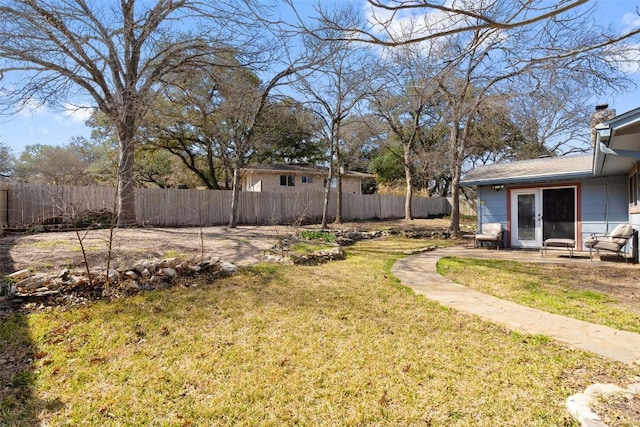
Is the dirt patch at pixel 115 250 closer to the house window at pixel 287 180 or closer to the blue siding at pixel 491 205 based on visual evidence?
the blue siding at pixel 491 205

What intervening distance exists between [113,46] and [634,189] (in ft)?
47.8

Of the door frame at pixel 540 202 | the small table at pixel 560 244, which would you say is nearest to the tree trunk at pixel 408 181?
the door frame at pixel 540 202

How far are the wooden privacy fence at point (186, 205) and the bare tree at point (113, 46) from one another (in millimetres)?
1678

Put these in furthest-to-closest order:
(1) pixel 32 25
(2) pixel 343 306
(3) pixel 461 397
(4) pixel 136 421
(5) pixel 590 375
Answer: (1) pixel 32 25 < (2) pixel 343 306 < (5) pixel 590 375 < (3) pixel 461 397 < (4) pixel 136 421

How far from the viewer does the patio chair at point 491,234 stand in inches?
389

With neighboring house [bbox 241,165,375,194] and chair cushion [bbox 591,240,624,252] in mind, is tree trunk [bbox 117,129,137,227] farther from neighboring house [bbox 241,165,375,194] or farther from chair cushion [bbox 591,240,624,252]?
chair cushion [bbox 591,240,624,252]

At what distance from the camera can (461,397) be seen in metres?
2.26

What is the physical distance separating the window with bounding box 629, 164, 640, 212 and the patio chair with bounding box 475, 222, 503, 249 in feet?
9.93

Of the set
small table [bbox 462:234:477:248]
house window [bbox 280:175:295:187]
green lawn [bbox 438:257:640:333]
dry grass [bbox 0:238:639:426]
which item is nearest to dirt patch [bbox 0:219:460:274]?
dry grass [bbox 0:238:639:426]

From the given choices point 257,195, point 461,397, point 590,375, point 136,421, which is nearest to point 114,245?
point 136,421

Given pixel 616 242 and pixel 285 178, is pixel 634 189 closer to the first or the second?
pixel 616 242

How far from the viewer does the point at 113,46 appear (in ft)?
33.7

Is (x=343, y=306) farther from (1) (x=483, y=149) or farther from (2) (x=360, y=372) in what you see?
(1) (x=483, y=149)

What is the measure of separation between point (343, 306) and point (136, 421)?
259 centimetres
